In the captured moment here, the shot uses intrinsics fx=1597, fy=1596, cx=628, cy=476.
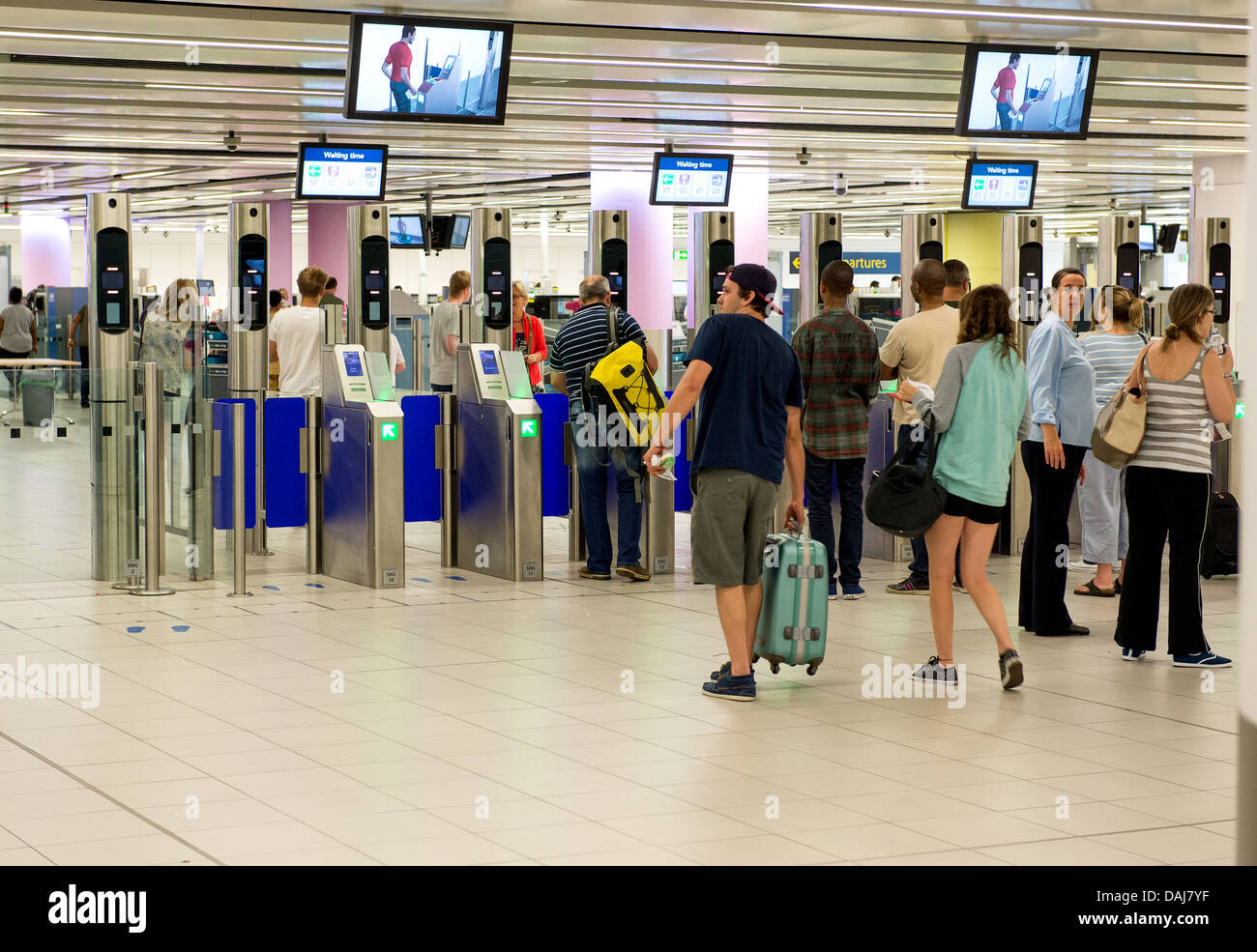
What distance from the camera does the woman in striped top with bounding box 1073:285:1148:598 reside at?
7715mm

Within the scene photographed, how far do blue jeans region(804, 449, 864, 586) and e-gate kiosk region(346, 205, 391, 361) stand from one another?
3305mm

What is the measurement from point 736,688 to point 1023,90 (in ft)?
17.7

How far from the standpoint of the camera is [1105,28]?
32.8 ft

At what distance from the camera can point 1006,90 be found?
32.0 feet

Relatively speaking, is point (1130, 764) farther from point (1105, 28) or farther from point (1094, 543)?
point (1105, 28)

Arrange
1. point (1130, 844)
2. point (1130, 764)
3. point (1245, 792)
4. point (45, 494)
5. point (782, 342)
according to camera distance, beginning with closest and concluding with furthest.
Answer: point (1245, 792), point (1130, 844), point (1130, 764), point (782, 342), point (45, 494)

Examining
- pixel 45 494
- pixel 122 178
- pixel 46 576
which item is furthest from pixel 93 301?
pixel 122 178

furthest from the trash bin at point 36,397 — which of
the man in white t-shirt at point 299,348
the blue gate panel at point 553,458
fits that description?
the blue gate panel at point 553,458

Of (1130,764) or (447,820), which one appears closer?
(447,820)

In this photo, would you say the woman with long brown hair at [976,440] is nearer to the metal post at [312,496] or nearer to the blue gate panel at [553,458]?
the blue gate panel at [553,458]

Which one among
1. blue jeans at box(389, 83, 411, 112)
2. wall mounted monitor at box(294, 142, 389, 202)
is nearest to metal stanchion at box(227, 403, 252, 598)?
blue jeans at box(389, 83, 411, 112)

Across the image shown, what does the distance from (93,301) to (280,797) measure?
5273 millimetres

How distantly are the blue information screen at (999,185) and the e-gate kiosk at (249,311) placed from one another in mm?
7760

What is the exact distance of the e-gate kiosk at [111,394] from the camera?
8438mm
